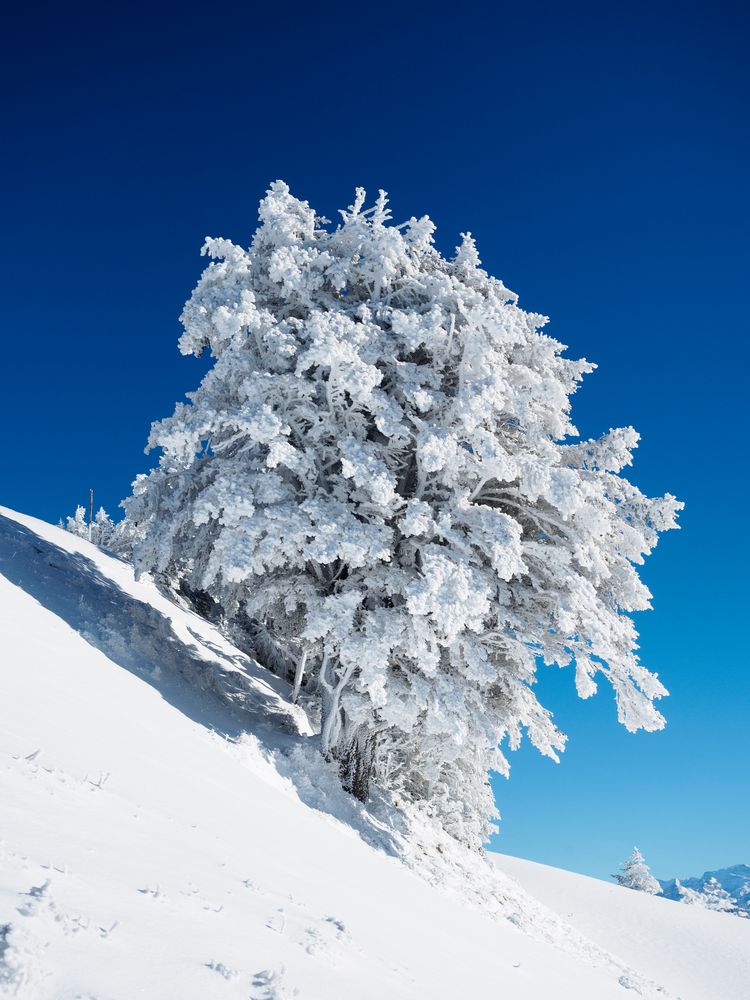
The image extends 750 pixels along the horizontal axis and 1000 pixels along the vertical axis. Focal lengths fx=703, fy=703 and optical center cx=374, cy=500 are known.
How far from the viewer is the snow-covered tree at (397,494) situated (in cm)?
1160

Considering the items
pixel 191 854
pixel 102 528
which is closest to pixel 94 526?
pixel 102 528

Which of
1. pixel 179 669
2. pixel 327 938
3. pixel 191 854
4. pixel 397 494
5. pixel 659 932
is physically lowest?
pixel 327 938

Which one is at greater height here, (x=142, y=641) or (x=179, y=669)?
(x=142, y=641)

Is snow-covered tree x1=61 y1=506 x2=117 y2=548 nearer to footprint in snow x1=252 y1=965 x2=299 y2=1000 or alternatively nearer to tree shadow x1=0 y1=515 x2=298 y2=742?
tree shadow x1=0 y1=515 x2=298 y2=742

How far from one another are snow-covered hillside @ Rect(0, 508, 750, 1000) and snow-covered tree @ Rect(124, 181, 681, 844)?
6.18 feet

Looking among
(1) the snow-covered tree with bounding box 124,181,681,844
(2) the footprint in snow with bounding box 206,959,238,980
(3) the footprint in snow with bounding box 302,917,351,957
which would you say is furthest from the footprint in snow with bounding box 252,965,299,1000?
(1) the snow-covered tree with bounding box 124,181,681,844

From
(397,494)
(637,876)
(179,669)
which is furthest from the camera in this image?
(637,876)

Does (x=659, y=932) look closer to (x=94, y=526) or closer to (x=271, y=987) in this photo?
(x=271, y=987)

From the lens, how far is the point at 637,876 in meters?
39.6

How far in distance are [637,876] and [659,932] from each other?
21.6 metres

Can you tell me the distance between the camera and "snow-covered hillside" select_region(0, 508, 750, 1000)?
378 cm

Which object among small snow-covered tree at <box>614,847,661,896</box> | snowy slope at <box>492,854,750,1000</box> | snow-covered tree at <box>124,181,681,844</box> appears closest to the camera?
snow-covered tree at <box>124,181,681,844</box>

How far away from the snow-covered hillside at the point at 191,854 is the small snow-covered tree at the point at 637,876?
943 inches

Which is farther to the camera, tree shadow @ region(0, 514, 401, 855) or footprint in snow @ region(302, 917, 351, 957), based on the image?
tree shadow @ region(0, 514, 401, 855)
